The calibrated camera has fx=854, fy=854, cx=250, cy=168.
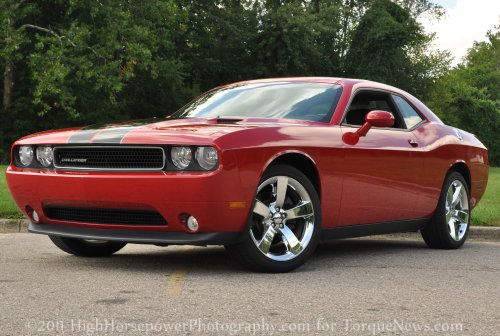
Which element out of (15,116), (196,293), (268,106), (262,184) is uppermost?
(268,106)

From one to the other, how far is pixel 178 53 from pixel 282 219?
37410mm

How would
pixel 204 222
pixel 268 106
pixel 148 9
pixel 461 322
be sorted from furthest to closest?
1. pixel 148 9
2. pixel 268 106
3. pixel 204 222
4. pixel 461 322

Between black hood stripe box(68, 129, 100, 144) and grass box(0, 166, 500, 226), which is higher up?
black hood stripe box(68, 129, 100, 144)

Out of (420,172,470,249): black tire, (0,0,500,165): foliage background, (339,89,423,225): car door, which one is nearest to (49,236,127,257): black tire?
(339,89,423,225): car door

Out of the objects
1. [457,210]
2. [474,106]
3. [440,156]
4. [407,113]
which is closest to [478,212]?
[457,210]

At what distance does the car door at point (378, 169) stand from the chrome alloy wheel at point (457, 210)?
2.12 feet

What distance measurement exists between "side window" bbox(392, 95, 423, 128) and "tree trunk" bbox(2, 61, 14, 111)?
29.2 m

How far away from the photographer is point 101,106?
3712 cm

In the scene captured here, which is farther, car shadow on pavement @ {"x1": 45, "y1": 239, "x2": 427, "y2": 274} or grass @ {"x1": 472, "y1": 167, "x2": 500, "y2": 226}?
grass @ {"x1": 472, "y1": 167, "x2": 500, "y2": 226}

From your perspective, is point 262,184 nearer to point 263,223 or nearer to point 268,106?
point 263,223

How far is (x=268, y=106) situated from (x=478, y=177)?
290 centimetres

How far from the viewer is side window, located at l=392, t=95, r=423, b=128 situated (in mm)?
7773

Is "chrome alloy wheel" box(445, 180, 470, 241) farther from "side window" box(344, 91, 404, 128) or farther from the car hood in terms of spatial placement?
the car hood

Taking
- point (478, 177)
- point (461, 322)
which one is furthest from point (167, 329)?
point (478, 177)
